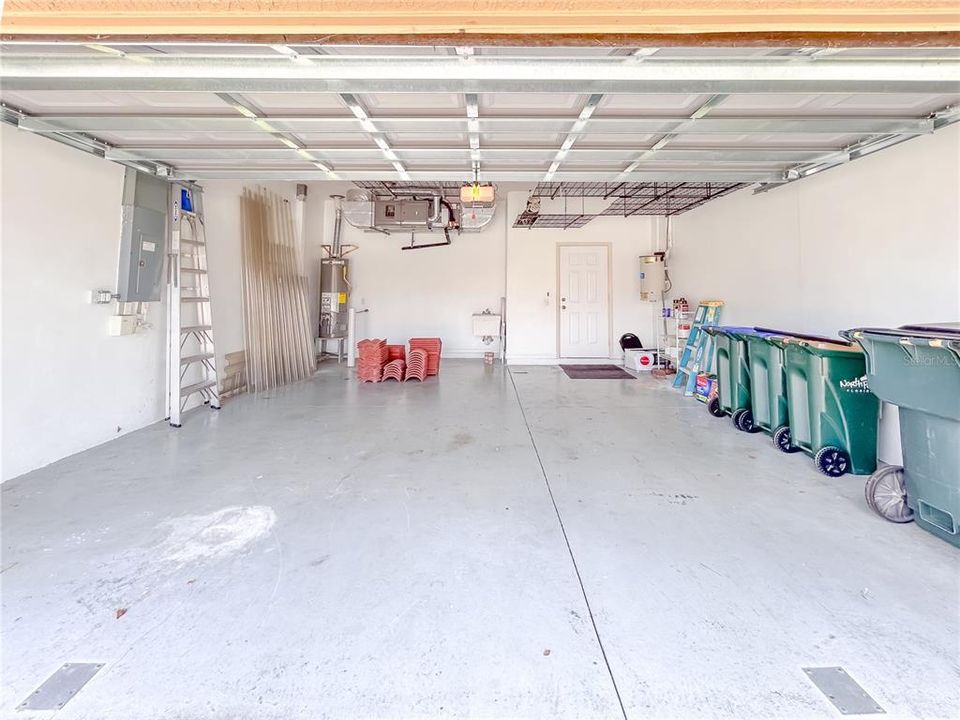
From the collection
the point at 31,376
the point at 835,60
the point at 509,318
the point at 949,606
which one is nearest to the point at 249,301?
the point at 31,376

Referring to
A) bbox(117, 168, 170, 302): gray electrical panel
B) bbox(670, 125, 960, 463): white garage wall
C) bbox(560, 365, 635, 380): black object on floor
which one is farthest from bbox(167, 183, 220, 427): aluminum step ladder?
bbox(670, 125, 960, 463): white garage wall

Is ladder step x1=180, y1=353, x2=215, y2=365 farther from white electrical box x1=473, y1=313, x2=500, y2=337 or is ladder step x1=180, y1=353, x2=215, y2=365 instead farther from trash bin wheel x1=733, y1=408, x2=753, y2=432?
trash bin wheel x1=733, y1=408, x2=753, y2=432

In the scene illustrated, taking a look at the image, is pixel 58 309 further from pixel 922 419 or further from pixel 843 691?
pixel 922 419

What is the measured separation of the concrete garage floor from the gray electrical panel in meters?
1.47

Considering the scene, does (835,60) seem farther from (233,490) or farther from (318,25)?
(233,490)

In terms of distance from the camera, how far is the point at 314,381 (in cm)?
638

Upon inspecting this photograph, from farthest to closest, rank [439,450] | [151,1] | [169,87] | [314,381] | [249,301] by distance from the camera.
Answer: [314,381]
[249,301]
[439,450]
[169,87]
[151,1]

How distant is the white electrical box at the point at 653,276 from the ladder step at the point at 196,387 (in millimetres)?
7060

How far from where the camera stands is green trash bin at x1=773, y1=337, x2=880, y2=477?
288 cm

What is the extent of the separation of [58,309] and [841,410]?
5.83 m

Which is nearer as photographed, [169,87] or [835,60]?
[835,60]

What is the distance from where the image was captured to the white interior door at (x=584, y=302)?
26.7 ft

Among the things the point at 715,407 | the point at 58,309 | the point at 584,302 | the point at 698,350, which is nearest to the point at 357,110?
the point at 58,309

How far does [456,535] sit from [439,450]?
133 cm
